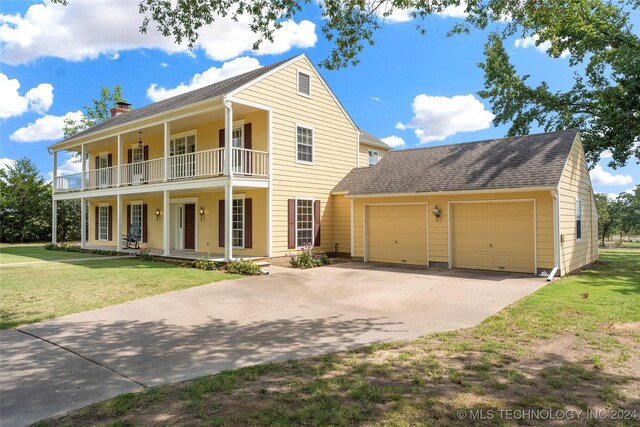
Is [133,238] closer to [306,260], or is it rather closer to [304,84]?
[306,260]

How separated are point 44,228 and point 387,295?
28.0 metres

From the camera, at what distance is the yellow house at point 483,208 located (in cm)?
1177

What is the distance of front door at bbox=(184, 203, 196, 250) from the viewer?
57.4 feet

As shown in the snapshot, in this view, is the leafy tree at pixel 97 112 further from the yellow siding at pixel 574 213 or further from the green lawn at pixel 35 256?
the yellow siding at pixel 574 213

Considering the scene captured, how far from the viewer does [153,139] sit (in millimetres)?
19344

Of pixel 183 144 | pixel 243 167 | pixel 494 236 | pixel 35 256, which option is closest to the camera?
pixel 494 236

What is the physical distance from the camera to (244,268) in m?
12.1

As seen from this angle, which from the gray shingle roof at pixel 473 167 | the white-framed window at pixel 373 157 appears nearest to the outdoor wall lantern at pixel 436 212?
the gray shingle roof at pixel 473 167

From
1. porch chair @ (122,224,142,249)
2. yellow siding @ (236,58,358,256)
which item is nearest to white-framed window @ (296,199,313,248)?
yellow siding @ (236,58,358,256)

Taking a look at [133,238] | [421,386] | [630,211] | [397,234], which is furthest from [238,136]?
[630,211]

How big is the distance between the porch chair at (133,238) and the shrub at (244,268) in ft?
26.7

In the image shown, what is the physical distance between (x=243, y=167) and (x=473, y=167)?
7725 millimetres

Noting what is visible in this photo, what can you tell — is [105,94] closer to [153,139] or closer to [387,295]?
[153,139]

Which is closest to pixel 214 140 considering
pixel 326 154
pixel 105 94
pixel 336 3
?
pixel 326 154
